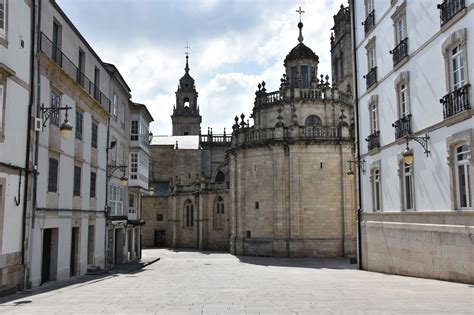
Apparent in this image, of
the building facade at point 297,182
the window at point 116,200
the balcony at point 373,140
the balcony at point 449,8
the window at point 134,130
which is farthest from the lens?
the building facade at point 297,182

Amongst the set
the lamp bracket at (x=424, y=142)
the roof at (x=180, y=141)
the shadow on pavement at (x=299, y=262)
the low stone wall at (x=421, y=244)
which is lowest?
the shadow on pavement at (x=299, y=262)

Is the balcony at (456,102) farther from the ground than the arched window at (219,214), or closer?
farther from the ground

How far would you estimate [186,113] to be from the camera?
7925 cm

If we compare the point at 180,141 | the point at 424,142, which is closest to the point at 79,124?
the point at 424,142

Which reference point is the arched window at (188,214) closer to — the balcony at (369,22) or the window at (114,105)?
the window at (114,105)

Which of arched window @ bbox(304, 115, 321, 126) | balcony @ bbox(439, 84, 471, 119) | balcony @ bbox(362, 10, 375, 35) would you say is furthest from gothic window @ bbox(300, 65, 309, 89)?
balcony @ bbox(439, 84, 471, 119)

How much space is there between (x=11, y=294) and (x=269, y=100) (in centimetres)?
3067

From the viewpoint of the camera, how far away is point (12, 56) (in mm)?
14000

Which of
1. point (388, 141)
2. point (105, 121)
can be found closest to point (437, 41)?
point (388, 141)

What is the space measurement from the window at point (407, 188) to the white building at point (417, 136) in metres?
0.04

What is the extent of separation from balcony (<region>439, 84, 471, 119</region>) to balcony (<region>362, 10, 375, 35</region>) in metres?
7.85

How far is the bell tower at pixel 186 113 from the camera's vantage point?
7888 centimetres

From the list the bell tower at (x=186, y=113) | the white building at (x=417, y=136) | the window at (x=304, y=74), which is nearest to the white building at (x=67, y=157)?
the white building at (x=417, y=136)

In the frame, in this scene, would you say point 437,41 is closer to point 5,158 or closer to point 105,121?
point 5,158
